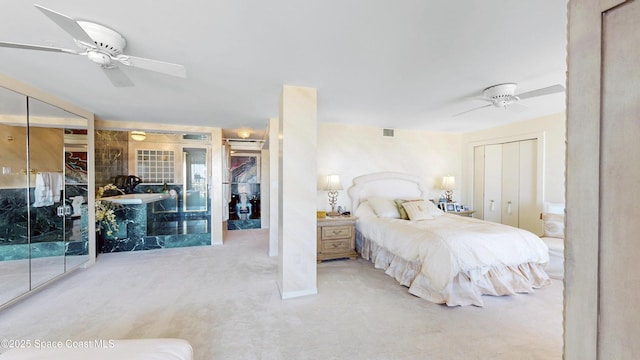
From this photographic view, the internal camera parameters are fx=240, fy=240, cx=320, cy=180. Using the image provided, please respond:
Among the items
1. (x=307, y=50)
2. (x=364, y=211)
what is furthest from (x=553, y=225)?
(x=307, y=50)

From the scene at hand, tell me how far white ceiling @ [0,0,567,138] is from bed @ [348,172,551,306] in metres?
1.68

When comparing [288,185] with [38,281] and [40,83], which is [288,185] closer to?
[40,83]

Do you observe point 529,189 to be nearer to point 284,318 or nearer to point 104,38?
point 284,318

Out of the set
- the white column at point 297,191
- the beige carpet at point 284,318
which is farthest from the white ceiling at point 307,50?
the beige carpet at point 284,318

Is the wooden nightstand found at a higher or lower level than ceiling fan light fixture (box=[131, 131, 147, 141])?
lower

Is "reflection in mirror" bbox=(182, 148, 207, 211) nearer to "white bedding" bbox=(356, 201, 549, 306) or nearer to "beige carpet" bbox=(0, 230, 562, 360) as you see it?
"beige carpet" bbox=(0, 230, 562, 360)

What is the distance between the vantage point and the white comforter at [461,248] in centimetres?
252

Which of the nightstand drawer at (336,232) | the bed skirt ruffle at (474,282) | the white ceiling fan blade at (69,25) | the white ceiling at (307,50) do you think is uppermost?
the white ceiling at (307,50)

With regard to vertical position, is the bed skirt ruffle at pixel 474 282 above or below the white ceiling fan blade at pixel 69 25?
below

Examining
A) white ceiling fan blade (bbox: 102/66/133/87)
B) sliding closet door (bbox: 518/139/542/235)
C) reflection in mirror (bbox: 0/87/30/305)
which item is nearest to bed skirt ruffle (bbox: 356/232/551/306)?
sliding closet door (bbox: 518/139/542/235)

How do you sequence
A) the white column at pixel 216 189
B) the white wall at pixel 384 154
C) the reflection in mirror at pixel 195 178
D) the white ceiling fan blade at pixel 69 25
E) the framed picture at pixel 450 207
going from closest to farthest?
1. the white ceiling fan blade at pixel 69 25
2. the white wall at pixel 384 154
3. the framed picture at pixel 450 207
4. the white column at pixel 216 189
5. the reflection in mirror at pixel 195 178

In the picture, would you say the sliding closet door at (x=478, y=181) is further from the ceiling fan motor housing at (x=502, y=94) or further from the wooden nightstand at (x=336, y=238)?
the wooden nightstand at (x=336, y=238)

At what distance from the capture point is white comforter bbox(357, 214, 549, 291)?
8.26 ft

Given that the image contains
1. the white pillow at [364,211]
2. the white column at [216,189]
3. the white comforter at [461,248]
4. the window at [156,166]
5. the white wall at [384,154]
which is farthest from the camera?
the window at [156,166]
